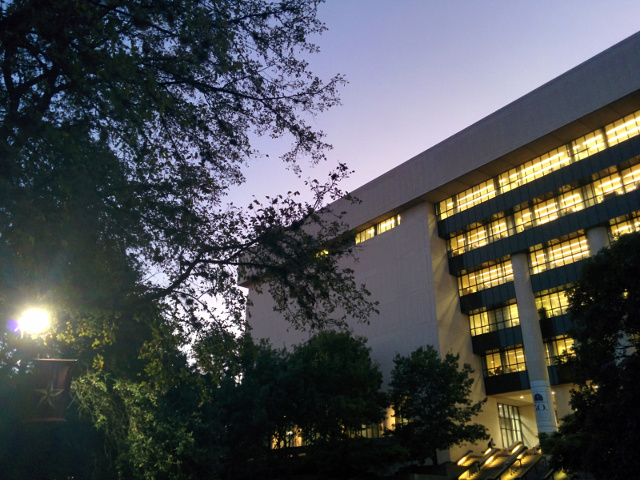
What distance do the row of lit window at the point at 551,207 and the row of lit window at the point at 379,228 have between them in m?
5.27

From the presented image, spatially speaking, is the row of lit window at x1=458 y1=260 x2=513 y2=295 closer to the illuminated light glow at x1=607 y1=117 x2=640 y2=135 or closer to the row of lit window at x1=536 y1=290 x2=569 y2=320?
the row of lit window at x1=536 y1=290 x2=569 y2=320

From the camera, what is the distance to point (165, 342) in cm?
998

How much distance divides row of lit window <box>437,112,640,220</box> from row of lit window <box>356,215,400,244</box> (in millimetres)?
4119

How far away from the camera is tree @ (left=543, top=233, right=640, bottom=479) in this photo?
12.6m

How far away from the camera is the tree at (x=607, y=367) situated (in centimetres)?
1260

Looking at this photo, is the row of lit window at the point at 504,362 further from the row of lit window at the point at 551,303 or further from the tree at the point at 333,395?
the tree at the point at 333,395

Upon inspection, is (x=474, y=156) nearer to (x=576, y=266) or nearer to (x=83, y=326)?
(x=576, y=266)

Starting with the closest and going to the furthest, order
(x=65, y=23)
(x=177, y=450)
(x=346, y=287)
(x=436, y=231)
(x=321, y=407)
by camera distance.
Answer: (x=65, y=23), (x=346, y=287), (x=177, y=450), (x=321, y=407), (x=436, y=231)

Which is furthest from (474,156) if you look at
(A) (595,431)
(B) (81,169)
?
(B) (81,169)

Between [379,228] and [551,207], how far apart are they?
1492 cm

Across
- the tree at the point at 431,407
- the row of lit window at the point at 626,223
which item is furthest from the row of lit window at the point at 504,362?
the row of lit window at the point at 626,223

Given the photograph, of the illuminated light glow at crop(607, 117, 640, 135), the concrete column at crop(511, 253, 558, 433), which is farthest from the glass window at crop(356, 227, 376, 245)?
the illuminated light glow at crop(607, 117, 640, 135)

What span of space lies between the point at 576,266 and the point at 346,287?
98.1 feet

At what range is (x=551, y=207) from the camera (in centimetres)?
3678
